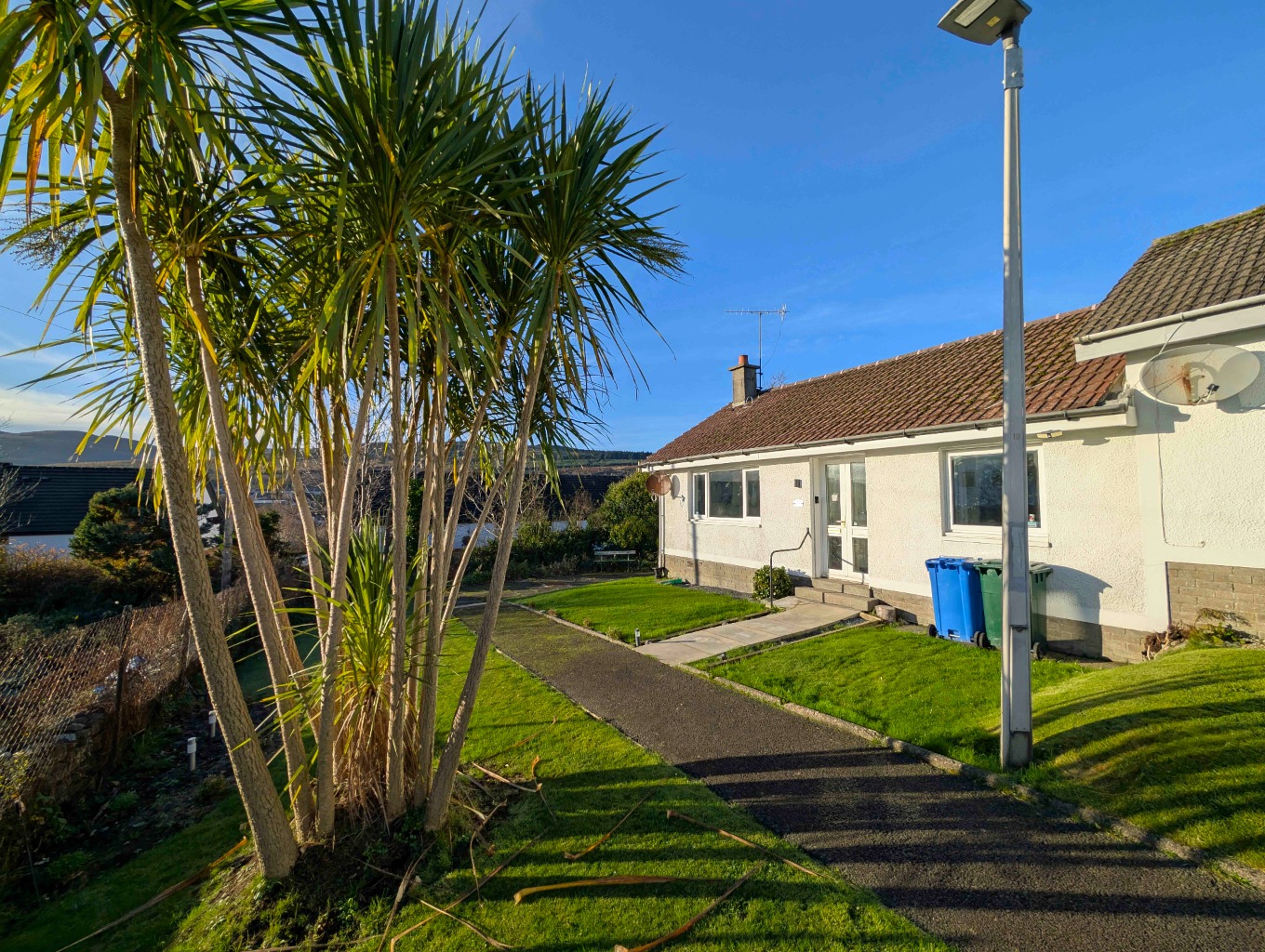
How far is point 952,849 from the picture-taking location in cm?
371

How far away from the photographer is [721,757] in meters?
5.20

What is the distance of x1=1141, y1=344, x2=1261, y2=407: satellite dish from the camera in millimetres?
5988

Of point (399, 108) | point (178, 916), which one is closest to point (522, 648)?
point (178, 916)

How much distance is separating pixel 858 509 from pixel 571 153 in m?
8.69

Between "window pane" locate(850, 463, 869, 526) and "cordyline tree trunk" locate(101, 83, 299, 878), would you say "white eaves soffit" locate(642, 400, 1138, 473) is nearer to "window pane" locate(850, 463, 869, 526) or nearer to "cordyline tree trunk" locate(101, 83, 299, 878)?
"window pane" locate(850, 463, 869, 526)

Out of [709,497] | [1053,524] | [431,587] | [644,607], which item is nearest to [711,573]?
[709,497]

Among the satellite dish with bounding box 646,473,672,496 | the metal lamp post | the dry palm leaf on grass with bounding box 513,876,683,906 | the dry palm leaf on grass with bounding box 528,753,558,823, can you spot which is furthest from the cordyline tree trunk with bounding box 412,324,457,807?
the satellite dish with bounding box 646,473,672,496

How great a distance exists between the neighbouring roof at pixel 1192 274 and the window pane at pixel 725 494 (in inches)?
297

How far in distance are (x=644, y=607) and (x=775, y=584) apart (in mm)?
2732

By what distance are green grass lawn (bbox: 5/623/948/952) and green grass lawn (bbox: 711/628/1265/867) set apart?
198 centimetres

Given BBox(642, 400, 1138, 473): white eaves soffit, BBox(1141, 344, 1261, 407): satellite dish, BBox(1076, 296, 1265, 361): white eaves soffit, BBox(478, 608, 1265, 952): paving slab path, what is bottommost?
BBox(478, 608, 1265, 952): paving slab path

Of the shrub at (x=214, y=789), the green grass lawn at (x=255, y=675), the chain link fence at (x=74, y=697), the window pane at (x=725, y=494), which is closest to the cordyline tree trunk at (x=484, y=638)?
the shrub at (x=214, y=789)

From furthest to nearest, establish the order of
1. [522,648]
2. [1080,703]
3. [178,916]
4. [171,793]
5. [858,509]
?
1. [858,509]
2. [522,648]
3. [171,793]
4. [1080,703]
5. [178,916]

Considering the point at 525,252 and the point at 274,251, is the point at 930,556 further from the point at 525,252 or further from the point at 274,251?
the point at 274,251
